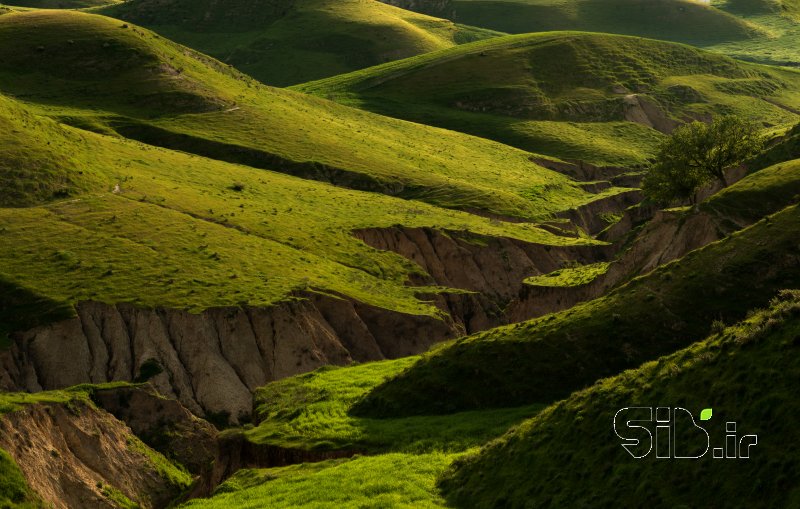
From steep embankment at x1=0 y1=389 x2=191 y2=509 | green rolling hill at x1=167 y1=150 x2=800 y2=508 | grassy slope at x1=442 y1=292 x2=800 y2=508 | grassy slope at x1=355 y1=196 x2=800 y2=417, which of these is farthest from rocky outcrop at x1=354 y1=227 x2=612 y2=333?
grassy slope at x1=442 y1=292 x2=800 y2=508

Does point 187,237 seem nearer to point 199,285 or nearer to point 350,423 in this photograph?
point 199,285

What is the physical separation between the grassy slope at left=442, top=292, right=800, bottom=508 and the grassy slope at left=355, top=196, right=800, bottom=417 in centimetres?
1188

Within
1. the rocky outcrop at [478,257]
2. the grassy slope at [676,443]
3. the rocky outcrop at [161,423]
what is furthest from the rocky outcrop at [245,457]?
the rocky outcrop at [478,257]

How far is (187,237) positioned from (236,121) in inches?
2314

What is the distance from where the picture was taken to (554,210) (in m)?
142

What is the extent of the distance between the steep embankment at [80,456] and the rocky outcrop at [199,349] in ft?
35.9

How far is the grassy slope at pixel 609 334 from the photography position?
56812mm

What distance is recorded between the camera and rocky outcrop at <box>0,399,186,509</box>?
180 feet

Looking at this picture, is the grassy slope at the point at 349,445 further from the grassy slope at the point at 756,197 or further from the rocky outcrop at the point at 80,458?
the grassy slope at the point at 756,197

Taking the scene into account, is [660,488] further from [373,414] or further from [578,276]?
[578,276]

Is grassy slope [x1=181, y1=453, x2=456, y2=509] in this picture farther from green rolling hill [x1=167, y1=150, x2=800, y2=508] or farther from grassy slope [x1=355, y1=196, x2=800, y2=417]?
grassy slope [x1=355, y1=196, x2=800, y2=417]

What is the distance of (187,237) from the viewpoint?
95.8m

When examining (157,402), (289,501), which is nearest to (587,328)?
(289,501)

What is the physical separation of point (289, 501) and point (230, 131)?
108 m
